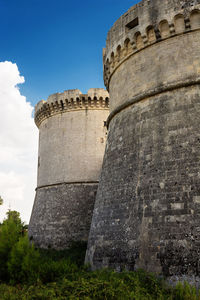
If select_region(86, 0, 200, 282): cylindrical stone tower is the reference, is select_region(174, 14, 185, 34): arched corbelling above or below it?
above

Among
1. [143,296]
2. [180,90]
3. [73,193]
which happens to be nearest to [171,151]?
[180,90]

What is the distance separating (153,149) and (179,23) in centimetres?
361

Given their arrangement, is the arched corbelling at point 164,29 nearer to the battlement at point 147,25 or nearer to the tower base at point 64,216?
the battlement at point 147,25

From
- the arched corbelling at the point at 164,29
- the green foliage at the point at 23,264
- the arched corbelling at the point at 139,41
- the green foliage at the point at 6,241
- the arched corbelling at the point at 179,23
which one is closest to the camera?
the green foliage at the point at 23,264

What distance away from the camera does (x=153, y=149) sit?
7.43 m

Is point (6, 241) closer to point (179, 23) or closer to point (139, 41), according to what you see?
point (139, 41)

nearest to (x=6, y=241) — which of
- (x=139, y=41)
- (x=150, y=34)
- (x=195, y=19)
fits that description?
(x=139, y=41)

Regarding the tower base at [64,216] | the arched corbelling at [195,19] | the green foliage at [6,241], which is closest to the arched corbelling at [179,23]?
the arched corbelling at [195,19]

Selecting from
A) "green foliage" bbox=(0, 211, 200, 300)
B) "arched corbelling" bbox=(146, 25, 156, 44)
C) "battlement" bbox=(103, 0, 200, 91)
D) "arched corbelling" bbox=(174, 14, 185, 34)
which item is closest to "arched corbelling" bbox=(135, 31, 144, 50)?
"battlement" bbox=(103, 0, 200, 91)

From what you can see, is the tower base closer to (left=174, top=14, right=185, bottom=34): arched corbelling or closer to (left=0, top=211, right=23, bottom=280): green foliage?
(left=0, top=211, right=23, bottom=280): green foliage

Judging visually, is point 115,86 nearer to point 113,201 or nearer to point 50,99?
point 113,201

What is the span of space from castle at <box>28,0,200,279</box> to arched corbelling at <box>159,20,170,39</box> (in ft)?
0.09

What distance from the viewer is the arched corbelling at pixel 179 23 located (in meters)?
7.81

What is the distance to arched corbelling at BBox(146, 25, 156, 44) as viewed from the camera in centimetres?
834
